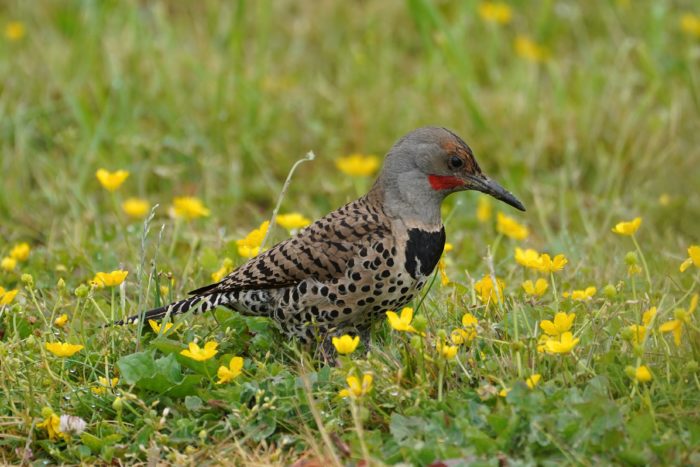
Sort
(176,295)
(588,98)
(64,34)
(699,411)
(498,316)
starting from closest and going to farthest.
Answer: (699,411) → (498,316) → (176,295) → (588,98) → (64,34)

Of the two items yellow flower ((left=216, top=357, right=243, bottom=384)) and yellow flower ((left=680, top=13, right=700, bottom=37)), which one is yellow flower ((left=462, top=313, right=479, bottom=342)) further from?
yellow flower ((left=680, top=13, right=700, bottom=37))

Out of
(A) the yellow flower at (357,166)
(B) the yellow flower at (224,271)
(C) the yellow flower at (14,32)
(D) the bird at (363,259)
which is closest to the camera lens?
(D) the bird at (363,259)

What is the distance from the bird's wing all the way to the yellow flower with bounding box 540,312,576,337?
28.2 inches

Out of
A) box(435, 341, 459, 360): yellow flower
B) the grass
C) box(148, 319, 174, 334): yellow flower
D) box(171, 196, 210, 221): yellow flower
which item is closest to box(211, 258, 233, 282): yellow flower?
the grass

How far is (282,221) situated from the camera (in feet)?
16.3

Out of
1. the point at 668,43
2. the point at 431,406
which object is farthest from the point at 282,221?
the point at 668,43

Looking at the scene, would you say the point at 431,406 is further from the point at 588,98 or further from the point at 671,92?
the point at 671,92

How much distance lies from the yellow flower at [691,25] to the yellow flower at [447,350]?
540 centimetres

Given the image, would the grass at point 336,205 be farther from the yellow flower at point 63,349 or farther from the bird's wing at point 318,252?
the bird's wing at point 318,252

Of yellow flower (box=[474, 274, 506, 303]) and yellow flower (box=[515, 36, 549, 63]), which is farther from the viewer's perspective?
yellow flower (box=[515, 36, 549, 63])

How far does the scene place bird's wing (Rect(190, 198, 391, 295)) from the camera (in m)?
→ 4.16

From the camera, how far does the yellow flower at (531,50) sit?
802 centimetres

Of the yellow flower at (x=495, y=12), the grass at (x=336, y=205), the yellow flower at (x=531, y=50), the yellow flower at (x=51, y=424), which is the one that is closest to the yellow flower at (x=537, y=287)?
the grass at (x=336, y=205)

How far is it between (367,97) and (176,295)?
286cm
